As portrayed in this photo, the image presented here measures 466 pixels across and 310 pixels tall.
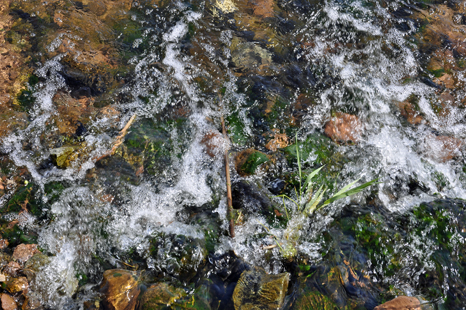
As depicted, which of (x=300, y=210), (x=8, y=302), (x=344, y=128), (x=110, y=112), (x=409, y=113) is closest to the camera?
(x=8, y=302)

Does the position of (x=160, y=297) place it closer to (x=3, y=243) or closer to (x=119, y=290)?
(x=119, y=290)

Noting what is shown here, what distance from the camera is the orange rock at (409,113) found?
3.71 meters

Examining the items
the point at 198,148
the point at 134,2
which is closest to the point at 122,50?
the point at 134,2

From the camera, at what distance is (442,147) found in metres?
3.52

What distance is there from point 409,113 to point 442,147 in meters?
0.56

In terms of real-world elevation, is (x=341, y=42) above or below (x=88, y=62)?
above

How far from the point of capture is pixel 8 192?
2631mm

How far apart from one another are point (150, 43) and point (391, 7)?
3.92 meters

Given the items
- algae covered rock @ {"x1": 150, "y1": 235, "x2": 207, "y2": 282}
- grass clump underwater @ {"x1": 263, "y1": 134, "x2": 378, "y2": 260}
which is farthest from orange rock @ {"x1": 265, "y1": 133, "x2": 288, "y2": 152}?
algae covered rock @ {"x1": 150, "y1": 235, "x2": 207, "y2": 282}

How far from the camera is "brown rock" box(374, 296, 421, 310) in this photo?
1.94 metres

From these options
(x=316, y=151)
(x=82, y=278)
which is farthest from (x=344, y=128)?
(x=82, y=278)

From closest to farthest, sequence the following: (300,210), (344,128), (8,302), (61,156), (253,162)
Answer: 1. (8,302)
2. (300,210)
3. (61,156)
4. (253,162)
5. (344,128)

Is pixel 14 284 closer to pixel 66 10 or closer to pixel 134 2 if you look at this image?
pixel 66 10

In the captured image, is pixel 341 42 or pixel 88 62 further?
pixel 341 42
